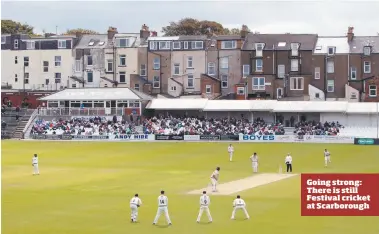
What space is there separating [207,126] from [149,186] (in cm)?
3375

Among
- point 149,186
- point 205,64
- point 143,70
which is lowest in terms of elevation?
point 149,186

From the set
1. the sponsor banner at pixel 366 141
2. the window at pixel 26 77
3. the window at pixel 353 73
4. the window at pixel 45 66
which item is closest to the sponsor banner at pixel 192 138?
the sponsor banner at pixel 366 141

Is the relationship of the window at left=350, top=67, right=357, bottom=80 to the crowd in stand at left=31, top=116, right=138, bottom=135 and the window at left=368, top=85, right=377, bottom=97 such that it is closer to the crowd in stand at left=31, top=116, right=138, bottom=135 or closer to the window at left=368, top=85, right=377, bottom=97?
the window at left=368, top=85, right=377, bottom=97

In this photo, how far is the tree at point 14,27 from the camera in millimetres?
107438

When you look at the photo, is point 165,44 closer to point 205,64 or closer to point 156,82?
point 156,82

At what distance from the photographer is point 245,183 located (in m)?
36.3

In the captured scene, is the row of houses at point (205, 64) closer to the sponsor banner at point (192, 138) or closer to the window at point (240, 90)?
the window at point (240, 90)

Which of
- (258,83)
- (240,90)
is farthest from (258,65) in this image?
(240,90)

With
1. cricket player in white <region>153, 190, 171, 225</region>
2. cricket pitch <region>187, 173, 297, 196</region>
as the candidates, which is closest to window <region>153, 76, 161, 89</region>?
cricket pitch <region>187, 173, 297, 196</region>

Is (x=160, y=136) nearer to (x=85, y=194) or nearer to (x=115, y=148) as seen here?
(x=115, y=148)

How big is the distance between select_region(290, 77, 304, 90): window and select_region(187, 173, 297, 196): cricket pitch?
3762cm

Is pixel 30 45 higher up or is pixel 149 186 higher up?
pixel 30 45

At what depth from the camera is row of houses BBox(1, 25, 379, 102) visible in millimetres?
76938

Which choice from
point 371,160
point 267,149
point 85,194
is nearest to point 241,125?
point 267,149
